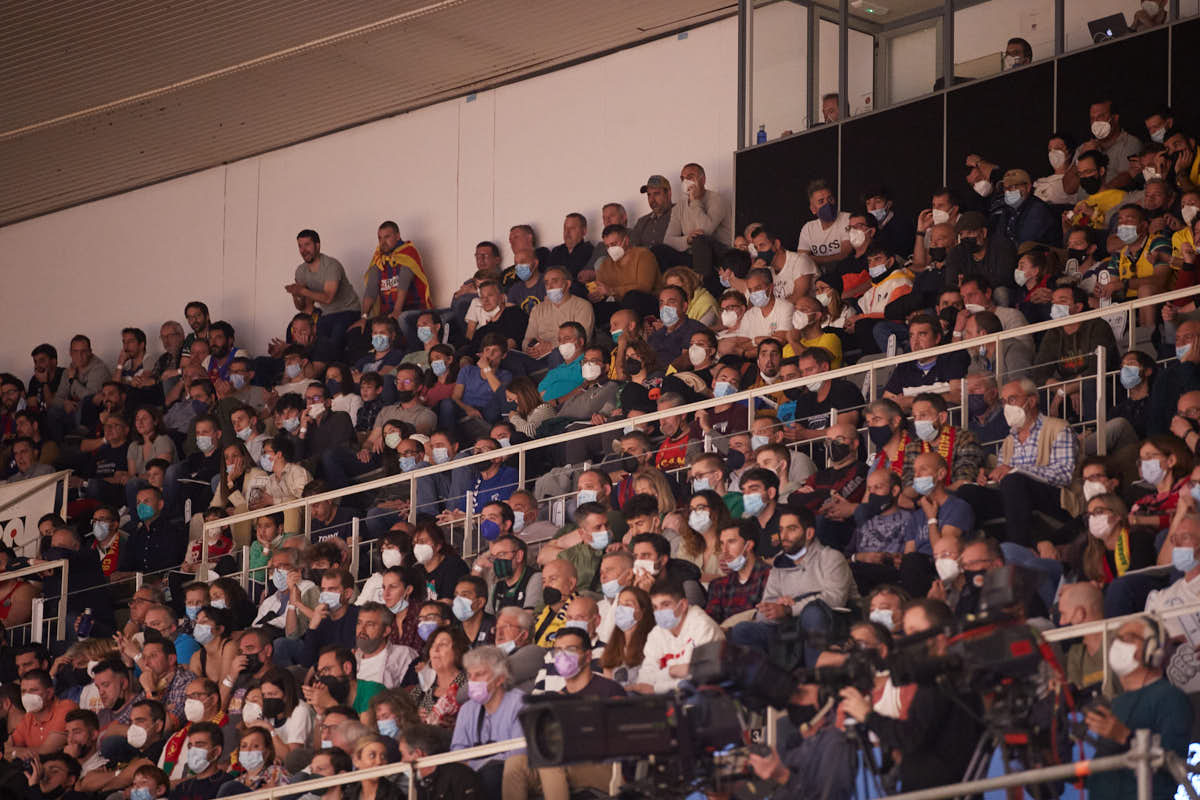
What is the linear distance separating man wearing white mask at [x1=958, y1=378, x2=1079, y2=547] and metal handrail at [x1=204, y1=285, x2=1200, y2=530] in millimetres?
390

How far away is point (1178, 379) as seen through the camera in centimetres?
884

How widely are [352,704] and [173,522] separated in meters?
3.95

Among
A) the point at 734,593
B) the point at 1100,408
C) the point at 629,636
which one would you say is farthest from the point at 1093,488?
the point at 629,636

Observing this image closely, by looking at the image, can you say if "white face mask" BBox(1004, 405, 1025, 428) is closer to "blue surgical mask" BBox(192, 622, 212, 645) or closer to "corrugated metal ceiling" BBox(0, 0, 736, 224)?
"blue surgical mask" BBox(192, 622, 212, 645)

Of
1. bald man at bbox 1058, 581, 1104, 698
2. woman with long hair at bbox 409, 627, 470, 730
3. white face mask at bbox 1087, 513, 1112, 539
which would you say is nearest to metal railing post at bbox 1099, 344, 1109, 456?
white face mask at bbox 1087, 513, 1112, 539

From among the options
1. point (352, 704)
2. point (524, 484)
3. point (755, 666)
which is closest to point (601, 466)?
point (524, 484)

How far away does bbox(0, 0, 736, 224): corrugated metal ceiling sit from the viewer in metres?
14.5

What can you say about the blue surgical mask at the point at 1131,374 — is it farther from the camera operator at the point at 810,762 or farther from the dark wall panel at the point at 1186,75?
the camera operator at the point at 810,762

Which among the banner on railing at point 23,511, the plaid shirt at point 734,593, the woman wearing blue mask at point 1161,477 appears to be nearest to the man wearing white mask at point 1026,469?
the woman wearing blue mask at point 1161,477

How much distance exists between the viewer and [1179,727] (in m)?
6.57

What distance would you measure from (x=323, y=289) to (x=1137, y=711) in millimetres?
9992

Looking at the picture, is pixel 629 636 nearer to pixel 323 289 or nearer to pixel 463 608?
pixel 463 608

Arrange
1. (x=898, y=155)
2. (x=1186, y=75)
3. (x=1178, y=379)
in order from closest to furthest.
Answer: (x=1178, y=379) < (x=1186, y=75) < (x=898, y=155)

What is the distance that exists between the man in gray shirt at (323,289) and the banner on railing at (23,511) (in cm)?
243
